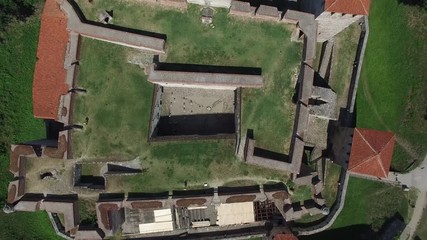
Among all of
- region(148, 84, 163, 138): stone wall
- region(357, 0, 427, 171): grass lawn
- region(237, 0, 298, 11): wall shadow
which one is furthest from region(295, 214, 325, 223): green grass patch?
region(237, 0, 298, 11): wall shadow

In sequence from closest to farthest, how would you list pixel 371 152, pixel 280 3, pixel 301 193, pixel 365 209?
1. pixel 371 152
2. pixel 301 193
3. pixel 280 3
4. pixel 365 209

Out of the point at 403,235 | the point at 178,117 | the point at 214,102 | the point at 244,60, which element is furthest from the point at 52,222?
the point at 403,235

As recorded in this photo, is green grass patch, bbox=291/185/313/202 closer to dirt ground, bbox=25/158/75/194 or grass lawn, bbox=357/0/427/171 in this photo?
grass lawn, bbox=357/0/427/171

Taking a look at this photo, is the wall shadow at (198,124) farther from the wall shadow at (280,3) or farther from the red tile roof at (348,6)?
the red tile roof at (348,6)

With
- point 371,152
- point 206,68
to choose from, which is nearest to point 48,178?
point 206,68

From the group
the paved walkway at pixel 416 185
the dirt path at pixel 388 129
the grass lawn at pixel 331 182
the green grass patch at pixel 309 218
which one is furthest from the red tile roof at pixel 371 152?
the green grass patch at pixel 309 218

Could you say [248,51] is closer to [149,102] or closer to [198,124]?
[198,124]
